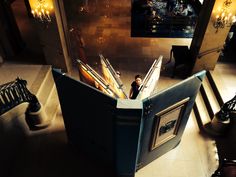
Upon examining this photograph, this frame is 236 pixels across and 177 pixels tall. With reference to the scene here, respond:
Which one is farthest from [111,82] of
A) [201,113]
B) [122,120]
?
[201,113]

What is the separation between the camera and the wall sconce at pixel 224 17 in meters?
6.72

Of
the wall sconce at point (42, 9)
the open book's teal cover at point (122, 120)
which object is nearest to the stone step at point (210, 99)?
the open book's teal cover at point (122, 120)

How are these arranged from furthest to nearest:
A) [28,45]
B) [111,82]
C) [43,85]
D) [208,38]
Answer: [28,45] < [43,85] < [208,38] < [111,82]

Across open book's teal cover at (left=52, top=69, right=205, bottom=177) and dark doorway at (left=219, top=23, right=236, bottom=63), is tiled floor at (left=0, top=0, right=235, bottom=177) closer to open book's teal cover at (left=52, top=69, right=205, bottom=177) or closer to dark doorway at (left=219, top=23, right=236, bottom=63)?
open book's teal cover at (left=52, top=69, right=205, bottom=177)

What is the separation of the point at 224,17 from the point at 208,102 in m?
2.69

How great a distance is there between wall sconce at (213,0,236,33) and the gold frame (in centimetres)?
347

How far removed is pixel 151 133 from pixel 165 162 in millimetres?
1564

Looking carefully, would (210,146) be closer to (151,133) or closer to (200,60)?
(151,133)

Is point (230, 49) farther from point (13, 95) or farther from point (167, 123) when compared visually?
point (13, 95)

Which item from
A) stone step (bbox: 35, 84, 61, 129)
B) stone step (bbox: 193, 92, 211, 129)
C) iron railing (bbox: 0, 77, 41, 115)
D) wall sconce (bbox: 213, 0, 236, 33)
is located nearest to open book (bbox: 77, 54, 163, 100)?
iron railing (bbox: 0, 77, 41, 115)

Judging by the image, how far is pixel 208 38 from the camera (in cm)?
748

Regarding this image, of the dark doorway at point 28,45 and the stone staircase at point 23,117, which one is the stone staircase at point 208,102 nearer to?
the stone staircase at point 23,117

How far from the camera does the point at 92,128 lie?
520 cm

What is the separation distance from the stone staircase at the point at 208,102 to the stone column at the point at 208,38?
588mm
